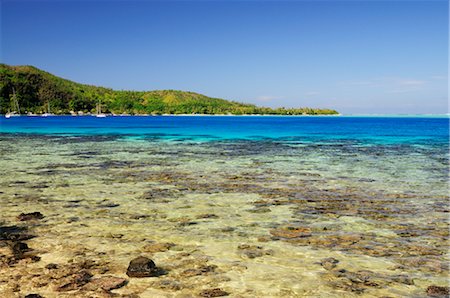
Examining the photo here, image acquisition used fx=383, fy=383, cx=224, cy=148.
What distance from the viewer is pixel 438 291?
6898 millimetres

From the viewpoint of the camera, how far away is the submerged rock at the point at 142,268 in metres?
7.37

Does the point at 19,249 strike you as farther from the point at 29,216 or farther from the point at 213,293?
the point at 213,293

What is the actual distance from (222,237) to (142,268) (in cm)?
295

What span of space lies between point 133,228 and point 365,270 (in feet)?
20.1

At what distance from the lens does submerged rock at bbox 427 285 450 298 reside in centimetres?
676

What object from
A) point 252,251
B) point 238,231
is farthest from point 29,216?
point 252,251

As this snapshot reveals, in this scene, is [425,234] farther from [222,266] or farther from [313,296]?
[222,266]

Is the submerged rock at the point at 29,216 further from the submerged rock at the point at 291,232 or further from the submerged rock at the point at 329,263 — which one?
the submerged rock at the point at 329,263

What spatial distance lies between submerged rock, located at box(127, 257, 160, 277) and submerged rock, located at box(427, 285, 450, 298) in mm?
5031

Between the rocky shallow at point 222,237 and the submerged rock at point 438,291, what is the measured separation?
2cm

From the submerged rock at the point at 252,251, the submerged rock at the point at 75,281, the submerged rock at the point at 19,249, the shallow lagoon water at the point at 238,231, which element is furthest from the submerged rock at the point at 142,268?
the submerged rock at the point at 19,249

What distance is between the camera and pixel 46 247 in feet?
29.3

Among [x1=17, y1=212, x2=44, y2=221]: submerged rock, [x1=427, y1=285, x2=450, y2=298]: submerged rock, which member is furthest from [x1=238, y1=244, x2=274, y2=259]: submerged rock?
[x1=17, y1=212, x2=44, y2=221]: submerged rock

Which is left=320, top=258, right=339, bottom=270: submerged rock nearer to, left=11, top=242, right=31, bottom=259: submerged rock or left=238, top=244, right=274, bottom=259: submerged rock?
left=238, top=244, right=274, bottom=259: submerged rock
